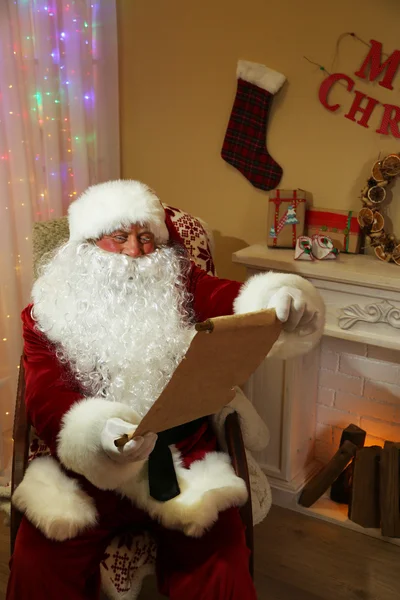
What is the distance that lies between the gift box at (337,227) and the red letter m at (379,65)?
0.45m

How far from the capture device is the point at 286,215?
2338mm

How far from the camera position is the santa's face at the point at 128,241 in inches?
72.7

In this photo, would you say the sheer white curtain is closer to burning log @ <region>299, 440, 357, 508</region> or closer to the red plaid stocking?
the red plaid stocking

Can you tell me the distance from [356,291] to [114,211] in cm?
82

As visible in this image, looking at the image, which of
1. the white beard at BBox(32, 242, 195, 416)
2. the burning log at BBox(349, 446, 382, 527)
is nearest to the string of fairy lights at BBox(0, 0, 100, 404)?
the white beard at BBox(32, 242, 195, 416)

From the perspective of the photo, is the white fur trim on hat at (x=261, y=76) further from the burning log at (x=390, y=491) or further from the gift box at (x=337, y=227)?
the burning log at (x=390, y=491)

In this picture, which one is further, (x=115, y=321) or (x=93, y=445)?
(x=115, y=321)

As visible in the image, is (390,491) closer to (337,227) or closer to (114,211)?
(337,227)

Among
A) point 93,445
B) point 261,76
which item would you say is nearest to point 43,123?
point 261,76

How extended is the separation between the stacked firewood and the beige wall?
82 centimetres

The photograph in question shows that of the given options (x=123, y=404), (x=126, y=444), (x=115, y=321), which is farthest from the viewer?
(x=115, y=321)

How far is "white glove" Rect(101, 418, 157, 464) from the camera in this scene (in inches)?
55.5

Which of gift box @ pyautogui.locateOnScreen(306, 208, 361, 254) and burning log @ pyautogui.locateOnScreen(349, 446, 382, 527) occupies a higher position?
gift box @ pyautogui.locateOnScreen(306, 208, 361, 254)

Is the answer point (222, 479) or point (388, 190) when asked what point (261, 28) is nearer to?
point (388, 190)
